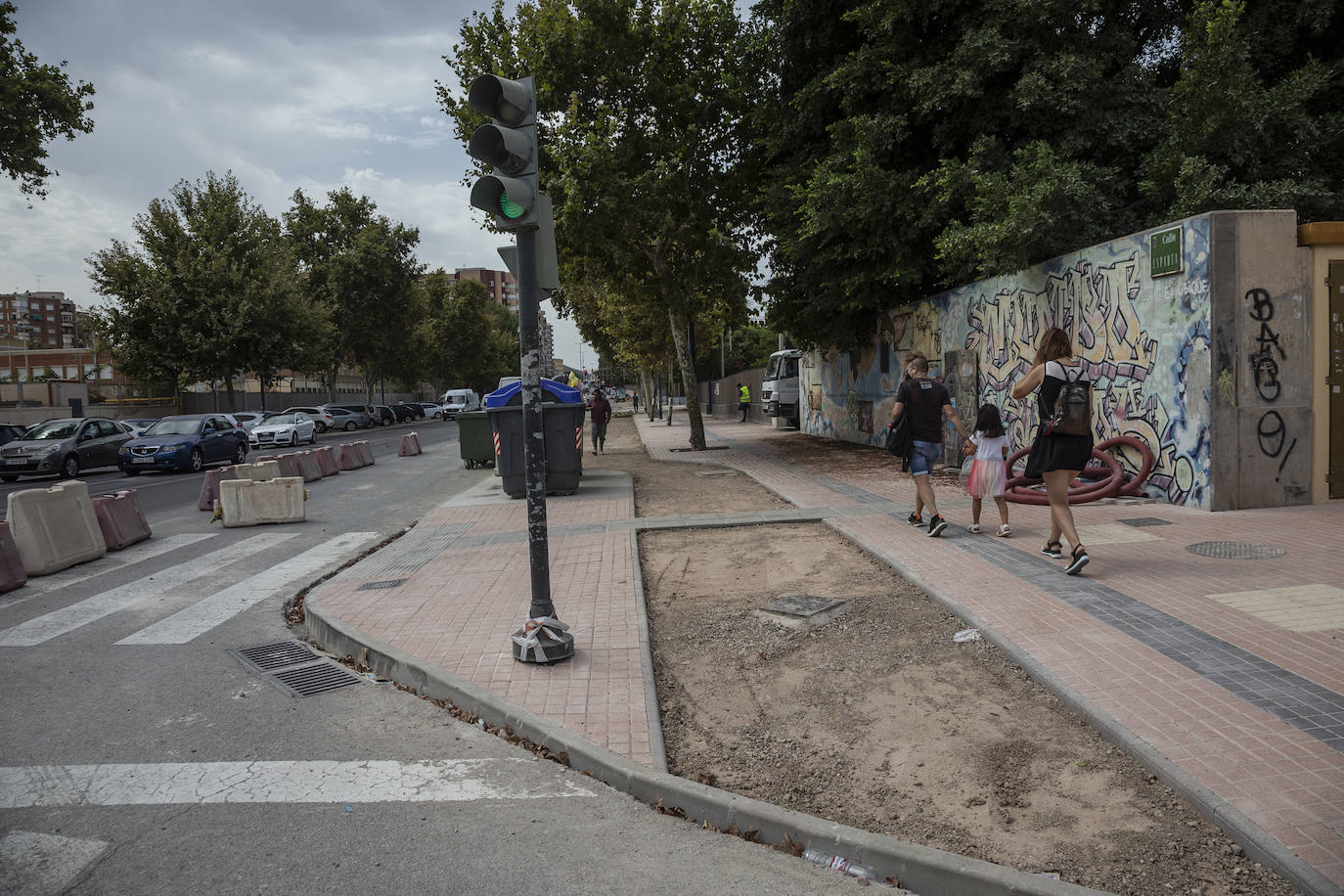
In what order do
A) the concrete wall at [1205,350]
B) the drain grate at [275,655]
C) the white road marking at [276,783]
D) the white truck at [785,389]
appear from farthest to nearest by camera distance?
the white truck at [785,389]
the concrete wall at [1205,350]
the drain grate at [275,655]
the white road marking at [276,783]

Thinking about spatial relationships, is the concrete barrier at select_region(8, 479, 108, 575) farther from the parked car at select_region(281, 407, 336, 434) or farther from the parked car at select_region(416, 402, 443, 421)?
the parked car at select_region(416, 402, 443, 421)

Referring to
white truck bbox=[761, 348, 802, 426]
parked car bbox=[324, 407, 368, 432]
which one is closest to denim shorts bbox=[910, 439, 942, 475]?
white truck bbox=[761, 348, 802, 426]

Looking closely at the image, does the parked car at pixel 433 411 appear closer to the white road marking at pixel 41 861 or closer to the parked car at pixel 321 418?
the parked car at pixel 321 418

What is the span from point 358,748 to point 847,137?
13860mm

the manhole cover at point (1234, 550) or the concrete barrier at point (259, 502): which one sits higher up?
the concrete barrier at point (259, 502)

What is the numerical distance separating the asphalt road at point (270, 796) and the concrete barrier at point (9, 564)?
6.05 feet

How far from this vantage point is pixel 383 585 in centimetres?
774

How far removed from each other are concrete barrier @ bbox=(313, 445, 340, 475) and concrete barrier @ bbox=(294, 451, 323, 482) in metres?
0.12

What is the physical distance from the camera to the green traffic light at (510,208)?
5102 mm

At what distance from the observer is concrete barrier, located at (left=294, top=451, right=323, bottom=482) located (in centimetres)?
1783

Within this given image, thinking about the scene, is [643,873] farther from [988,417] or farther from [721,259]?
[721,259]

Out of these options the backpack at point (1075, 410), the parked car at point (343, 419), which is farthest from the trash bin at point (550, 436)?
the parked car at point (343, 419)

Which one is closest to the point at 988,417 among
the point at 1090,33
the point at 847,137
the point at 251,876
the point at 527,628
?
the point at 527,628

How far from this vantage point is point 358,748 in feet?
14.3
